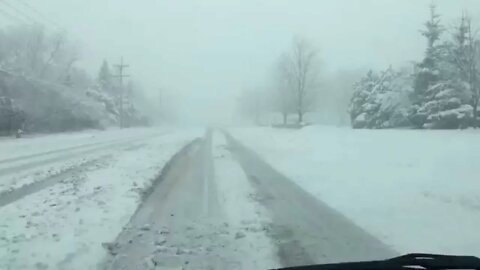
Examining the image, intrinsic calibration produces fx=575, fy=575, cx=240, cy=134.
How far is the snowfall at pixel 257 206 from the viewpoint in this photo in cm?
767

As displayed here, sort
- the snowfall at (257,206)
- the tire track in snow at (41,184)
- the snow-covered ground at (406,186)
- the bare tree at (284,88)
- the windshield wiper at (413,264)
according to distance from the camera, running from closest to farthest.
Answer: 1. the windshield wiper at (413,264)
2. the snowfall at (257,206)
3. the snow-covered ground at (406,186)
4. the tire track in snow at (41,184)
5. the bare tree at (284,88)

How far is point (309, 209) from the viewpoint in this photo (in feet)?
35.6

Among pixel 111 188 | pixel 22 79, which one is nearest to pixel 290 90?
pixel 22 79

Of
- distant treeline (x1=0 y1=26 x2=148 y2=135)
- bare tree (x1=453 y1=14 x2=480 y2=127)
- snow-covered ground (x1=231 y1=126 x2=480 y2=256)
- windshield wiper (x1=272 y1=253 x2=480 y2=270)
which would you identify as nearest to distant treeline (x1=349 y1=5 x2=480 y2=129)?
bare tree (x1=453 y1=14 x2=480 y2=127)

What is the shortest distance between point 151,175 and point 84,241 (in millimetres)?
8123

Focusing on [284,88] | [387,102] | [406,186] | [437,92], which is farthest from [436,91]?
[284,88]

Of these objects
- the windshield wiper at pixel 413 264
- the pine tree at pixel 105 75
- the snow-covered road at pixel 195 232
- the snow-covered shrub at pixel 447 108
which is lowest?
the snow-covered road at pixel 195 232

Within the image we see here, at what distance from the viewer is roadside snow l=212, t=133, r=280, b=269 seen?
22.5ft

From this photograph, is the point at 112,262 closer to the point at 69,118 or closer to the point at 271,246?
the point at 271,246

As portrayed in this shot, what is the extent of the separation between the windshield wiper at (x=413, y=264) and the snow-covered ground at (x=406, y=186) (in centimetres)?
325

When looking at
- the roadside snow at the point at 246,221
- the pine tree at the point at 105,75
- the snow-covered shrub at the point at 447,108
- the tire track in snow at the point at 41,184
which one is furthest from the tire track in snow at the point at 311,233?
the pine tree at the point at 105,75

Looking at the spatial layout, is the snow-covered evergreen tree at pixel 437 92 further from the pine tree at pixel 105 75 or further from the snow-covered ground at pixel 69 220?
the pine tree at pixel 105 75

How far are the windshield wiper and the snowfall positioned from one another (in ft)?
8.85

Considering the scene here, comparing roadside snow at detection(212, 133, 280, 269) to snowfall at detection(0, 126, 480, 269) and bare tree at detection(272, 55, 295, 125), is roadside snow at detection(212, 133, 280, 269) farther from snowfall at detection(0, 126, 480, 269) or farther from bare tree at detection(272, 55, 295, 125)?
bare tree at detection(272, 55, 295, 125)
